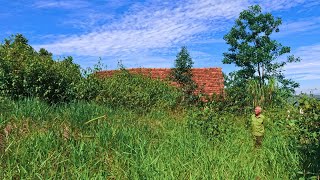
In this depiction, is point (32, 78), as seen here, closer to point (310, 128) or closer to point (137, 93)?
point (137, 93)

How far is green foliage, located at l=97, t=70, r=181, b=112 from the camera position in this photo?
684 inches

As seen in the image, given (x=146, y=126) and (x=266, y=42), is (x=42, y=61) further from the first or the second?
(x=266, y=42)

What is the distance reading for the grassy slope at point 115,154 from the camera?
6.47m

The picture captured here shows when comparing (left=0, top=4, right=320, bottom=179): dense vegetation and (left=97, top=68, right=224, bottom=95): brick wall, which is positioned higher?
(left=97, top=68, right=224, bottom=95): brick wall

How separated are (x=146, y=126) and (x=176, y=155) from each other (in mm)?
2228

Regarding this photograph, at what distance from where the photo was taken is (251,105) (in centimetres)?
2242

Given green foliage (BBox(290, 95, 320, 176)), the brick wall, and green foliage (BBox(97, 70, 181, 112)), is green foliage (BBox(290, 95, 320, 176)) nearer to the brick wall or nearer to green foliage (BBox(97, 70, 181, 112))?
green foliage (BBox(97, 70, 181, 112))

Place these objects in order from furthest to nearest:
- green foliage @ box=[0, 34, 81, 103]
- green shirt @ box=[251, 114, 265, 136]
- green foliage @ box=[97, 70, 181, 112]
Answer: green foliage @ box=[97, 70, 181, 112] → green foliage @ box=[0, 34, 81, 103] → green shirt @ box=[251, 114, 265, 136]

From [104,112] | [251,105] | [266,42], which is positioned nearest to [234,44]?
[266,42]

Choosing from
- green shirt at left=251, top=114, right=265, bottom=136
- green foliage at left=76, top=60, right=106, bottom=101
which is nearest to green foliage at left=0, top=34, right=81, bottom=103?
green foliage at left=76, top=60, right=106, bottom=101

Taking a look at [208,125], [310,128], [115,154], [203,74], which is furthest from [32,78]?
[203,74]

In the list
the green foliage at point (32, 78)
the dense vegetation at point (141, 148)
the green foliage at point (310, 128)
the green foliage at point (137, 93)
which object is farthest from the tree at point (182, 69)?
the green foliage at point (310, 128)

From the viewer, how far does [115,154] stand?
749 centimetres

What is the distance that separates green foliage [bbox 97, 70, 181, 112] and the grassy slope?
533cm
